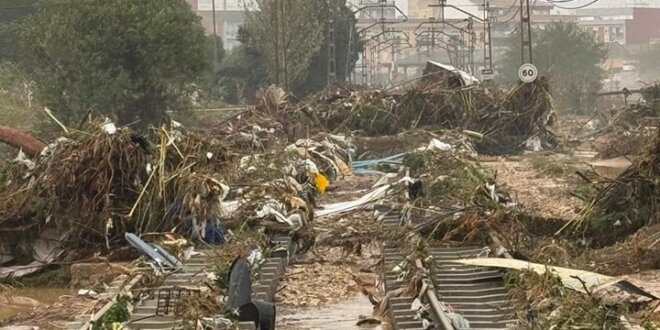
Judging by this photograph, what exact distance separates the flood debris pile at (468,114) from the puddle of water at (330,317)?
22000mm

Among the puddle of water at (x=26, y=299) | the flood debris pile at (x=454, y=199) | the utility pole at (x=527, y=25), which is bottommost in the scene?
the puddle of water at (x=26, y=299)

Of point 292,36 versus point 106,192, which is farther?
point 292,36

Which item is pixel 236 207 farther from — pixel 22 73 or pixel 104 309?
pixel 22 73

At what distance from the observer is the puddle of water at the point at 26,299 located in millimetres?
13227

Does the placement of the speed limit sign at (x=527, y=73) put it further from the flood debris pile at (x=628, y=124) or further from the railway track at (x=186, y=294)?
the railway track at (x=186, y=294)

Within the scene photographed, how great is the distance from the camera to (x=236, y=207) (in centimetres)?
1550

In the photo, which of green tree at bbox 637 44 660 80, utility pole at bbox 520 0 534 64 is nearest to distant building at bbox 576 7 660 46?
green tree at bbox 637 44 660 80

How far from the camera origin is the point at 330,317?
449 inches

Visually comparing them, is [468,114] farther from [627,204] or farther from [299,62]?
[299,62]

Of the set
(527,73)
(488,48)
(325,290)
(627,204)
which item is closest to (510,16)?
(488,48)

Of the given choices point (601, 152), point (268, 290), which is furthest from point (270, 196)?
point (601, 152)

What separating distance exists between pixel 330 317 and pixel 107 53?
20223mm

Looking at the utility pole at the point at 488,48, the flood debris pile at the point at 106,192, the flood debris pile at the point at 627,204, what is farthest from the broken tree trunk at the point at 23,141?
the utility pole at the point at 488,48

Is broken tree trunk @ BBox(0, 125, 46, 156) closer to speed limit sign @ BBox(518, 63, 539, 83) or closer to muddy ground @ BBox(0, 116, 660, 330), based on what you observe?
muddy ground @ BBox(0, 116, 660, 330)
